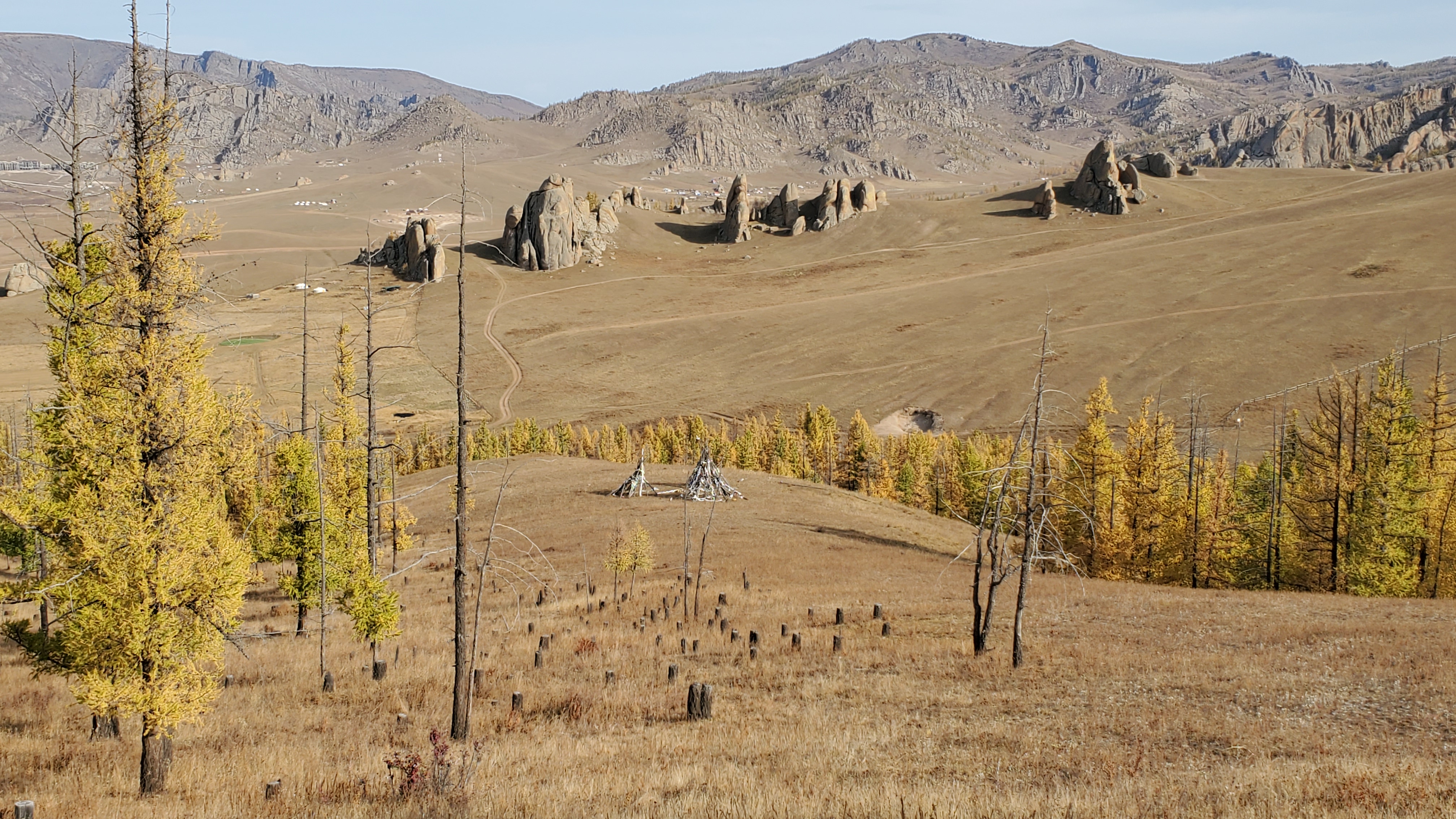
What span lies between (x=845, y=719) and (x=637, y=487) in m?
46.8

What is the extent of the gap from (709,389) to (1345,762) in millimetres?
123535

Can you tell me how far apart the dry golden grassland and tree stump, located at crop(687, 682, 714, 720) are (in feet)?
1.34

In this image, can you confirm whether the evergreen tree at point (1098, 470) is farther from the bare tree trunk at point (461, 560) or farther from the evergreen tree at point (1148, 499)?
the bare tree trunk at point (461, 560)

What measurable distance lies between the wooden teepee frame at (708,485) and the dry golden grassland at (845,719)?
84.0ft

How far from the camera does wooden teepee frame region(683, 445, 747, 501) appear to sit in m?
62.9

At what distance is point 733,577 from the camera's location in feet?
141

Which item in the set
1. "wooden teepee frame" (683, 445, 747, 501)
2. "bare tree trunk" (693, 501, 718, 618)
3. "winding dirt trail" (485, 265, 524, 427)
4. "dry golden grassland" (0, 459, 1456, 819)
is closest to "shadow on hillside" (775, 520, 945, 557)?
"bare tree trunk" (693, 501, 718, 618)

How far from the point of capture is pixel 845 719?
1891 centimetres

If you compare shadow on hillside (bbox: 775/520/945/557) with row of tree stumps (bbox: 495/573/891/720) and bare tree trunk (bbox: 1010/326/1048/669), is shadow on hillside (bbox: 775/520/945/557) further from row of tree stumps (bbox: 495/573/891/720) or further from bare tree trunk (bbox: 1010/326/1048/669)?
bare tree trunk (bbox: 1010/326/1048/669)

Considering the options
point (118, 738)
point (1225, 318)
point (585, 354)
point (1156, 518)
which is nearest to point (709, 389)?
point (585, 354)

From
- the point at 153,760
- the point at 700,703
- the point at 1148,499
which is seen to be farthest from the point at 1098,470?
the point at 153,760

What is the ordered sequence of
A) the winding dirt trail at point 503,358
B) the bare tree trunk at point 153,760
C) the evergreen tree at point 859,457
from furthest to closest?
the winding dirt trail at point 503,358 < the evergreen tree at point 859,457 < the bare tree trunk at point 153,760

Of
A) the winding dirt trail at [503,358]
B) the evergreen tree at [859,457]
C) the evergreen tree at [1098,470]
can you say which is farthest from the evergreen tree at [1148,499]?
the winding dirt trail at [503,358]

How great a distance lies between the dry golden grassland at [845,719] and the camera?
498 inches
